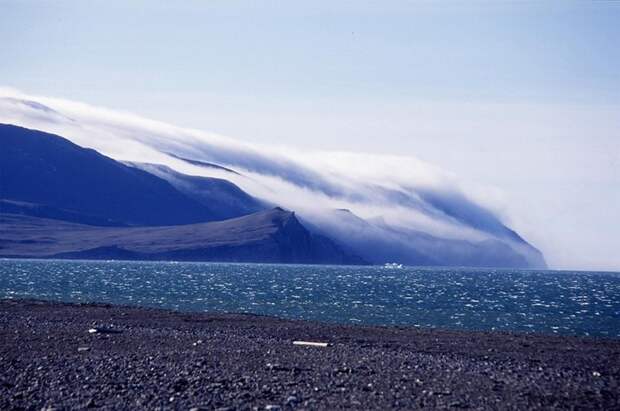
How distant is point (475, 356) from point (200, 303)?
4319 centimetres

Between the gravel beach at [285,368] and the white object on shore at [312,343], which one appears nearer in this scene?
the gravel beach at [285,368]

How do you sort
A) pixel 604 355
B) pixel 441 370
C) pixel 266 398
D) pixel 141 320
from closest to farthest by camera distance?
pixel 266 398
pixel 441 370
pixel 604 355
pixel 141 320

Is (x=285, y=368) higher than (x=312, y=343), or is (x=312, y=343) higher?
(x=312, y=343)

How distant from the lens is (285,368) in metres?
33.3

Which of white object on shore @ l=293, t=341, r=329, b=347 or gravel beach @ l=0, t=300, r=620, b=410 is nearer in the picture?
gravel beach @ l=0, t=300, r=620, b=410

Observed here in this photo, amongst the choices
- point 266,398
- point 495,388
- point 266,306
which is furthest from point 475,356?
point 266,306

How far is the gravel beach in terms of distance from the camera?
2696 centimetres

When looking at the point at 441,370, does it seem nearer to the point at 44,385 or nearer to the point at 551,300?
the point at 44,385

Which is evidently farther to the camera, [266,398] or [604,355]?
[604,355]

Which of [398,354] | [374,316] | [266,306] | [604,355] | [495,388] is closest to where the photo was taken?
[495,388]

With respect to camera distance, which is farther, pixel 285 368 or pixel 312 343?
pixel 312 343

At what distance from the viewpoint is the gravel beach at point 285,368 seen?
27.0m

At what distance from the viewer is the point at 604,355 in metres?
43.4

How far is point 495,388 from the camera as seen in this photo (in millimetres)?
30000
